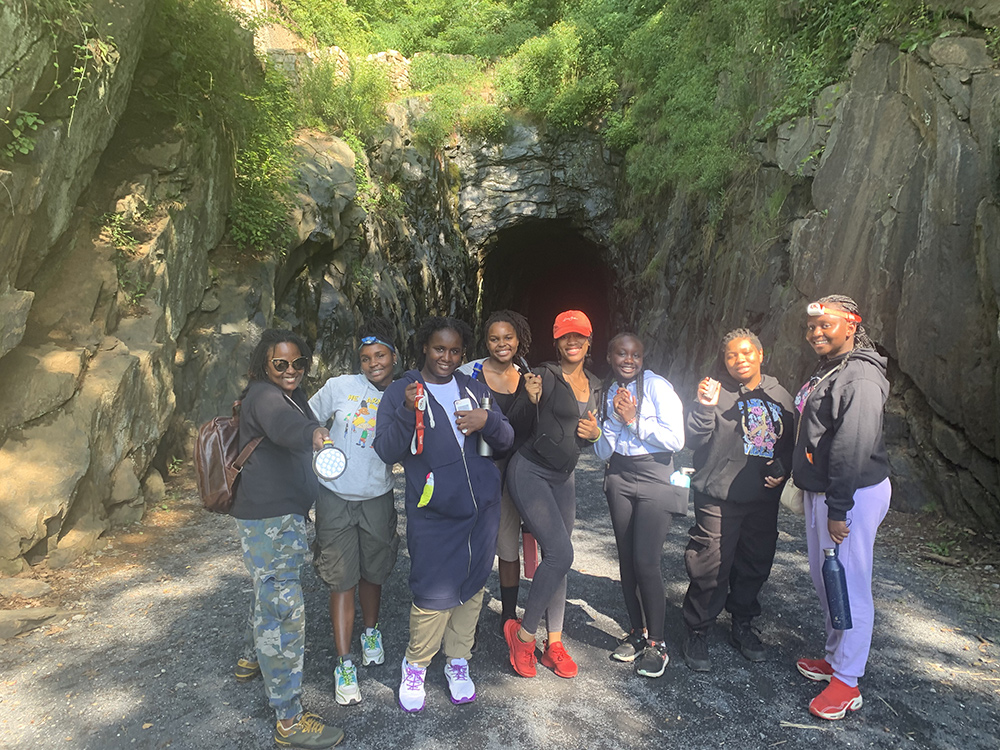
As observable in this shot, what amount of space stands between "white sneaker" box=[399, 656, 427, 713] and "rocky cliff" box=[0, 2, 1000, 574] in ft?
11.6

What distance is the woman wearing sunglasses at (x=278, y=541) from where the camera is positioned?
2719 mm

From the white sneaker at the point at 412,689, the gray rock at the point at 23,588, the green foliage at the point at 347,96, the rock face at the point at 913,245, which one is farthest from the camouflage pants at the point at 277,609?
the green foliage at the point at 347,96

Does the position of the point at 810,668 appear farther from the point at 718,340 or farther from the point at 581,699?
the point at 718,340

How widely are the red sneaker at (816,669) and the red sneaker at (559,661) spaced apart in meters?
1.33

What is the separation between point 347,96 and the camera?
12758 millimetres

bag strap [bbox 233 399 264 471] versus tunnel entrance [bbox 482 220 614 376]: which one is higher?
tunnel entrance [bbox 482 220 614 376]

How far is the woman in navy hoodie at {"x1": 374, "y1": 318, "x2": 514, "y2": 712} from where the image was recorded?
2947 millimetres

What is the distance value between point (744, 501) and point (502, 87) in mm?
18241

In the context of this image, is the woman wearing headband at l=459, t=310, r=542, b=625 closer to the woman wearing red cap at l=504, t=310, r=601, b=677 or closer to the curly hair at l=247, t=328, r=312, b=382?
the woman wearing red cap at l=504, t=310, r=601, b=677

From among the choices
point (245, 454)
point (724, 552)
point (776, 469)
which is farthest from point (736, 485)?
point (245, 454)

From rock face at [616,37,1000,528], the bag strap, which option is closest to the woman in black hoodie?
the bag strap

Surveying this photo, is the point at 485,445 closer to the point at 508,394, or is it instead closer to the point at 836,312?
the point at 508,394

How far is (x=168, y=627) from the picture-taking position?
4.00m

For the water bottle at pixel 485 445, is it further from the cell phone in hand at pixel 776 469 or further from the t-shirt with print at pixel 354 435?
the cell phone in hand at pixel 776 469
